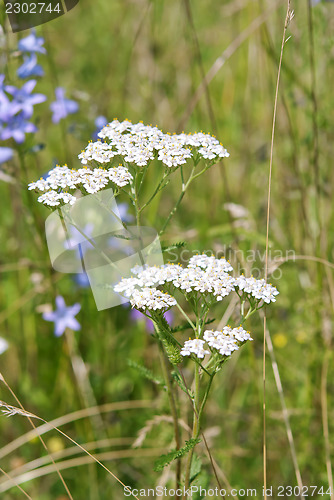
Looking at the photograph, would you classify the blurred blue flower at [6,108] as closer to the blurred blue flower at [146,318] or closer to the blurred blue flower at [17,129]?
the blurred blue flower at [17,129]

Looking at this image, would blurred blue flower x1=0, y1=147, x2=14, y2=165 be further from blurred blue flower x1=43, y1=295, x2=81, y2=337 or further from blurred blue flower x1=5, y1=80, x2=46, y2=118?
blurred blue flower x1=43, y1=295, x2=81, y2=337

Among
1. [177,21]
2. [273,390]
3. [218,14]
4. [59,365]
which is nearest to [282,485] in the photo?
[273,390]

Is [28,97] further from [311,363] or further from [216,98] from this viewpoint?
[216,98]

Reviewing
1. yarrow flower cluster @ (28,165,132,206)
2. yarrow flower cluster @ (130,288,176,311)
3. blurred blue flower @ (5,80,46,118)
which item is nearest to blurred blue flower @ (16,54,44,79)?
blurred blue flower @ (5,80,46,118)

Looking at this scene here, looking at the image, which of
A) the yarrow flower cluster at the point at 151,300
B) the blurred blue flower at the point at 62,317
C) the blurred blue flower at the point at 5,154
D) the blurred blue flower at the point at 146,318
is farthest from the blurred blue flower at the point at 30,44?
the blurred blue flower at the point at 146,318

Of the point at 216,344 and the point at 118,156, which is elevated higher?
the point at 118,156

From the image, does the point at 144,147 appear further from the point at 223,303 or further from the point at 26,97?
the point at 223,303

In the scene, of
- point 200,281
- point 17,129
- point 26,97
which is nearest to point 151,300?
point 200,281
